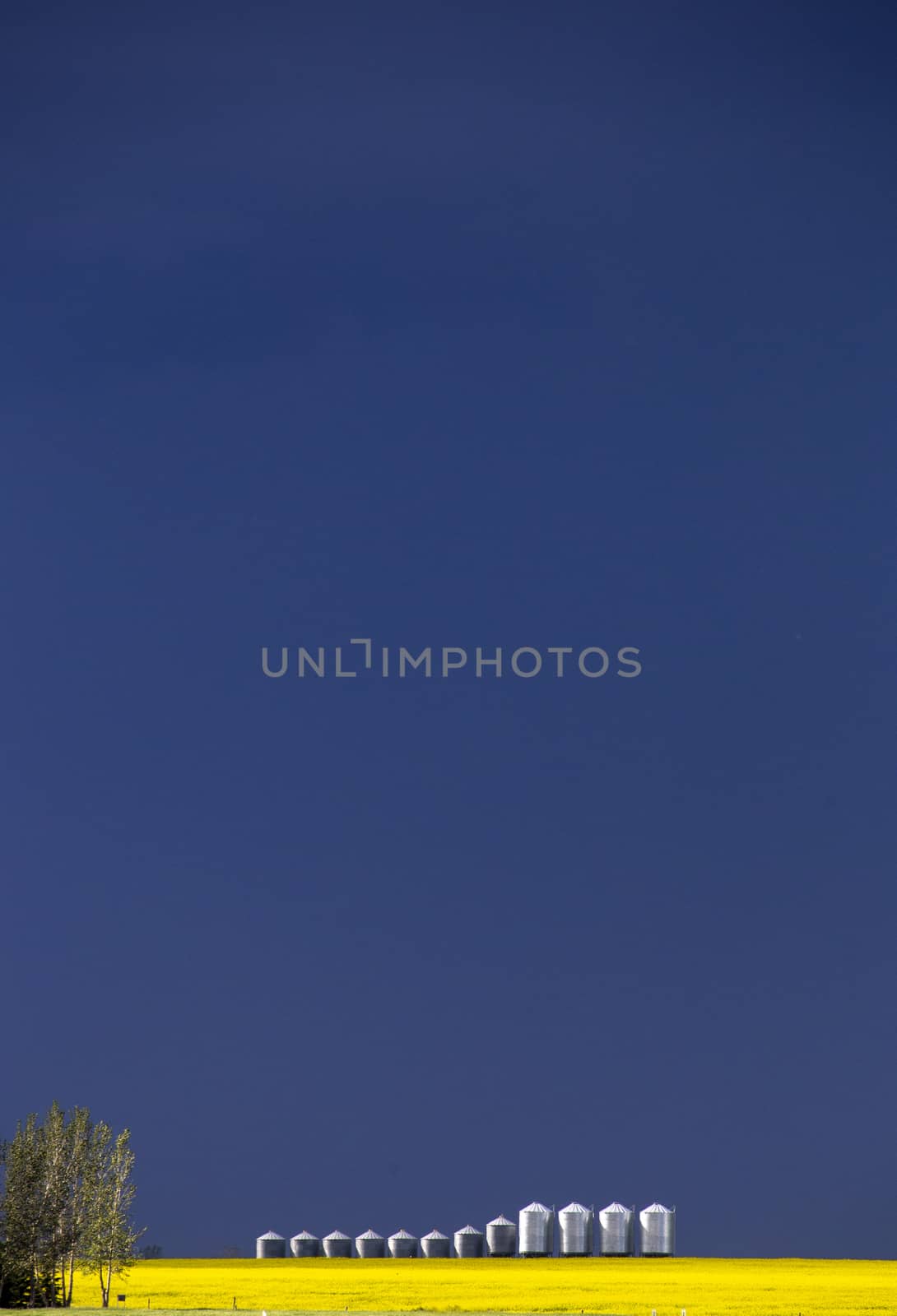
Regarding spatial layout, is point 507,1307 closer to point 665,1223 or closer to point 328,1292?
point 328,1292

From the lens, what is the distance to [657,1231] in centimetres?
14162

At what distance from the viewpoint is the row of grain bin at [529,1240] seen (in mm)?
142125

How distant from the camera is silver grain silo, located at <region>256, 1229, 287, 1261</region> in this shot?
15288 centimetres

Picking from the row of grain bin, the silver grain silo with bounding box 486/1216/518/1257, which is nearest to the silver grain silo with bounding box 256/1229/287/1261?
the row of grain bin

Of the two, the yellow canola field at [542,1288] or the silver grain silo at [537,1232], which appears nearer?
the yellow canola field at [542,1288]

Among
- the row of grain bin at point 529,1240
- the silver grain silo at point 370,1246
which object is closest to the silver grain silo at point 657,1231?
the row of grain bin at point 529,1240

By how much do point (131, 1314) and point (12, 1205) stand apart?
1316cm

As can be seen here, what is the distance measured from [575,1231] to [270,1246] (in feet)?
101

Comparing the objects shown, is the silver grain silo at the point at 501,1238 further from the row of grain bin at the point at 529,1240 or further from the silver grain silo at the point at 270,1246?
the silver grain silo at the point at 270,1246

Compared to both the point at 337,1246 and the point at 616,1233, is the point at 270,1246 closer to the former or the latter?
the point at 337,1246

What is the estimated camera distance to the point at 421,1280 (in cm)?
10275

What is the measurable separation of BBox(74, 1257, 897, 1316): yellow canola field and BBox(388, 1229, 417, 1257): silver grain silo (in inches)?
839

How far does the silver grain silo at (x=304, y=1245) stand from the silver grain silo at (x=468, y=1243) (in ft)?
47.6

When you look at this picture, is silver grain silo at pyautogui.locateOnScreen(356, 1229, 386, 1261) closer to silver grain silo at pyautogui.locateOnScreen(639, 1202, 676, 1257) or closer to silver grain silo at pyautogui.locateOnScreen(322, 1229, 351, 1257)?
silver grain silo at pyautogui.locateOnScreen(322, 1229, 351, 1257)
